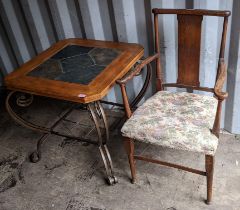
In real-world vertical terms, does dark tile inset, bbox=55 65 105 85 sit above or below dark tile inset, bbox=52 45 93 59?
below

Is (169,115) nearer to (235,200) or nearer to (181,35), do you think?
(181,35)

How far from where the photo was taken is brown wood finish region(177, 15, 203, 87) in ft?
5.78

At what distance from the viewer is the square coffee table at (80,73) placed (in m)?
1.71

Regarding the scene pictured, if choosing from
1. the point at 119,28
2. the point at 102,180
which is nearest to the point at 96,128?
the point at 102,180

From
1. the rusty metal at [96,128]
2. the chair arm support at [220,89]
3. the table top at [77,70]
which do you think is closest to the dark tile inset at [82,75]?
the table top at [77,70]

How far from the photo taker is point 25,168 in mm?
2289

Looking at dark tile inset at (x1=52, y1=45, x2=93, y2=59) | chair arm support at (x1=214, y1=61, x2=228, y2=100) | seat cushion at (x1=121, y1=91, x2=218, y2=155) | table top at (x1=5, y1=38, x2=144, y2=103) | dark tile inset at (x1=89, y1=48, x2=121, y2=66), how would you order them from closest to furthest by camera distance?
chair arm support at (x1=214, y1=61, x2=228, y2=100) < seat cushion at (x1=121, y1=91, x2=218, y2=155) < table top at (x1=5, y1=38, x2=144, y2=103) < dark tile inset at (x1=89, y1=48, x2=121, y2=66) < dark tile inset at (x1=52, y1=45, x2=93, y2=59)

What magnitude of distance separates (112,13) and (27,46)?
100 cm

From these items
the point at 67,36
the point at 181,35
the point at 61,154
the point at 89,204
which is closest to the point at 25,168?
the point at 61,154

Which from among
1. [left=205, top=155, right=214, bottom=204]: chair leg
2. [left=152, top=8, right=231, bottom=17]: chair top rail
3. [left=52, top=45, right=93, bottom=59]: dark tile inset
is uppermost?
[left=152, top=8, right=231, bottom=17]: chair top rail

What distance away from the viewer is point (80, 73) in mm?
1858

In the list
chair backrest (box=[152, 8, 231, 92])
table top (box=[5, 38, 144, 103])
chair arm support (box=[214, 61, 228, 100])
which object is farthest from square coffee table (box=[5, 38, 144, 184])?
chair arm support (box=[214, 61, 228, 100])

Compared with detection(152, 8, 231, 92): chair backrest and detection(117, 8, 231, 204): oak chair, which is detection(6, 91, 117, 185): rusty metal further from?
detection(152, 8, 231, 92): chair backrest

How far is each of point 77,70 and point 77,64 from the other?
0.08m
